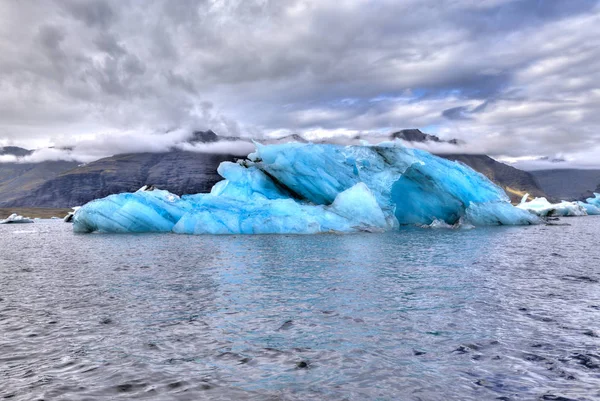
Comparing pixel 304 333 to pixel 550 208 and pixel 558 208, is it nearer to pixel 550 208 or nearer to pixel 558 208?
pixel 550 208

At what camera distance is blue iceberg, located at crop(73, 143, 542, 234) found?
103 ft

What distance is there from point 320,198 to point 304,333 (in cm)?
2807

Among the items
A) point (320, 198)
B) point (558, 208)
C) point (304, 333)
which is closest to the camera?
point (304, 333)

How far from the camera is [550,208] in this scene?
62.9m

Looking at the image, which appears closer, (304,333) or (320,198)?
(304,333)

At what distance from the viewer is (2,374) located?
5.73 m

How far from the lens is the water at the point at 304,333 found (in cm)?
537

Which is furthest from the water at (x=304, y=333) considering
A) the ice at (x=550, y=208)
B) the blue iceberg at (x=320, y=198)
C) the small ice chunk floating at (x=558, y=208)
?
the small ice chunk floating at (x=558, y=208)

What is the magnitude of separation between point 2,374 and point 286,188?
106ft

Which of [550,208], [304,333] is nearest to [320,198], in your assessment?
[304,333]

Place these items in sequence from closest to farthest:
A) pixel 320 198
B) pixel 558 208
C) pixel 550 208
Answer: pixel 320 198, pixel 550 208, pixel 558 208

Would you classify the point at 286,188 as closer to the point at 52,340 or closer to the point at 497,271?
the point at 497,271

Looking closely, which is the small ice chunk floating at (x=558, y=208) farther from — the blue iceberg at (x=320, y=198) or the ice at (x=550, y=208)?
the blue iceberg at (x=320, y=198)

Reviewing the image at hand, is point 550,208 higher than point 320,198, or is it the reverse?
point 320,198
